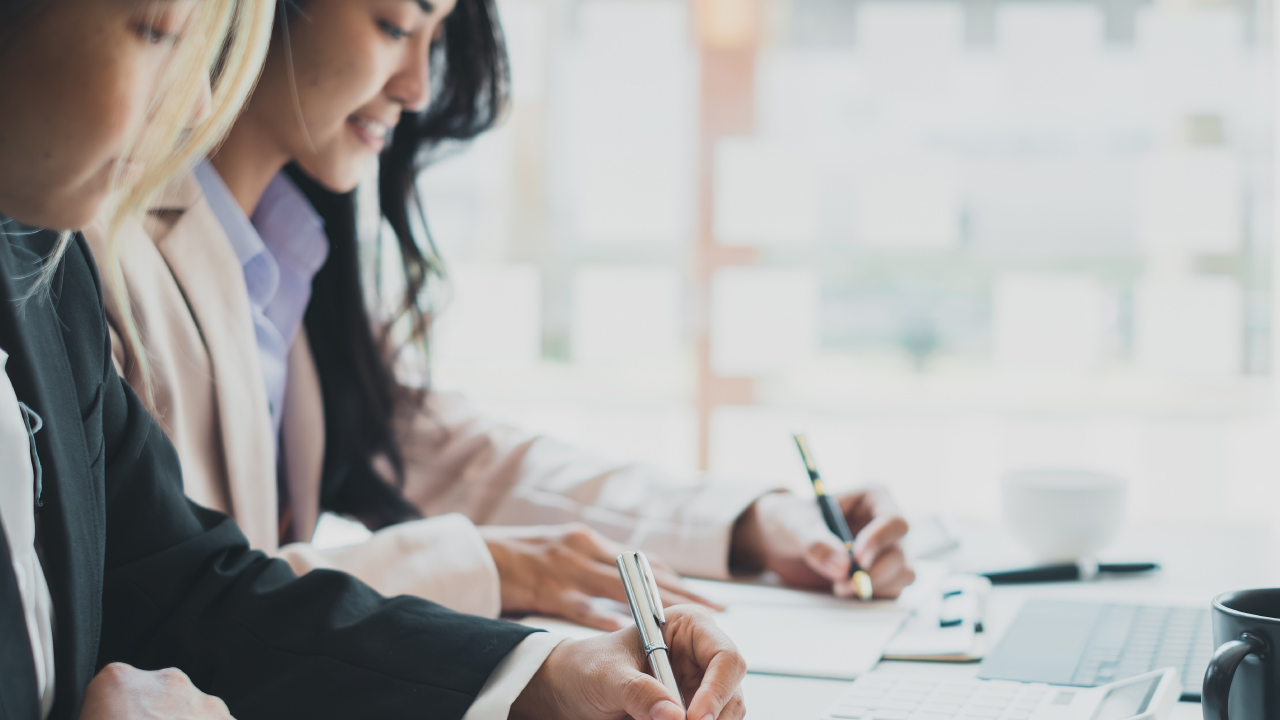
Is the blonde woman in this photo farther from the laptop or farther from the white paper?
the laptop

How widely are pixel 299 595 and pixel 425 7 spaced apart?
646 mm

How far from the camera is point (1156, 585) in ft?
3.39

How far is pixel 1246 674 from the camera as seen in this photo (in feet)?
1.93

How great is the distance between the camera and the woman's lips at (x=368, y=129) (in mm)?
1173

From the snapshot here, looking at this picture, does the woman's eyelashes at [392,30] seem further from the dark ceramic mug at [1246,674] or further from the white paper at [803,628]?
the dark ceramic mug at [1246,674]

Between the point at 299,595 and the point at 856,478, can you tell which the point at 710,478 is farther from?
the point at 856,478

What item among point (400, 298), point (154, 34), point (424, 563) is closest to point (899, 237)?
point (400, 298)

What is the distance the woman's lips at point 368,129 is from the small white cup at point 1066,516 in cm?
76

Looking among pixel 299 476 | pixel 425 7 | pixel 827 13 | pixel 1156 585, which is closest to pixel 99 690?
pixel 299 476

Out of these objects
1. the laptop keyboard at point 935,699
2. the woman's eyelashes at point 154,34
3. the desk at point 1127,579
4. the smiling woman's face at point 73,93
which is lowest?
the desk at point 1127,579

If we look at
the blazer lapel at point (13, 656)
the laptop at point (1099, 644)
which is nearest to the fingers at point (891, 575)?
the laptop at point (1099, 644)

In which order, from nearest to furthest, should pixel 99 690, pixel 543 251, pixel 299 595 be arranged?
pixel 99 690, pixel 299 595, pixel 543 251

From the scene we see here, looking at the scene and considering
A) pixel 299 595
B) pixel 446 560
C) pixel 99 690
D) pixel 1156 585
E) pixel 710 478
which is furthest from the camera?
pixel 710 478

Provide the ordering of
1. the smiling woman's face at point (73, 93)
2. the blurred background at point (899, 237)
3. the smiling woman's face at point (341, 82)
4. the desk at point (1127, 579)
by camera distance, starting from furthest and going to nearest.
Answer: the blurred background at point (899, 237), the smiling woman's face at point (341, 82), the desk at point (1127, 579), the smiling woman's face at point (73, 93)
